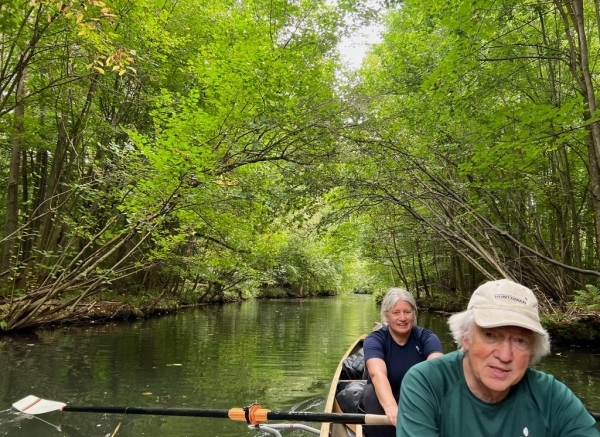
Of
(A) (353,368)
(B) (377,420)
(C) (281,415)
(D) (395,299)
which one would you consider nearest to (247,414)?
(C) (281,415)

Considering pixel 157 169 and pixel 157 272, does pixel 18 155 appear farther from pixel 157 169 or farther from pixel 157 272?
pixel 157 272

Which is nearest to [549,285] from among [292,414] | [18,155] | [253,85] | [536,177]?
[536,177]

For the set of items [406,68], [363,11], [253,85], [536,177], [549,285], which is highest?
[363,11]

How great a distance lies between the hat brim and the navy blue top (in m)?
1.71

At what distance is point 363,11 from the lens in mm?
8031

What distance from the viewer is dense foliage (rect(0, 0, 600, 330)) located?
6605mm

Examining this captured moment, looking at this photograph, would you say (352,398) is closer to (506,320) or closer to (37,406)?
(506,320)

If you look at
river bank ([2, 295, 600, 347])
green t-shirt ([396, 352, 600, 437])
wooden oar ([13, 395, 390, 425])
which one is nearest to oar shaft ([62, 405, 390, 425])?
wooden oar ([13, 395, 390, 425])

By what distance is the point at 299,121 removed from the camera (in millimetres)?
7586

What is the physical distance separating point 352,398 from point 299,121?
519cm

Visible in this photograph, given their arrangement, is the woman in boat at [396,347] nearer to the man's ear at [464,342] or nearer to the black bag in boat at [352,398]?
the black bag in boat at [352,398]

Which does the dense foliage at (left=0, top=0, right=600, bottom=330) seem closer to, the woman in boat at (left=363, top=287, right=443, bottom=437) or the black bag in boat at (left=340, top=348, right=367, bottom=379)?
the black bag in boat at (left=340, top=348, right=367, bottom=379)

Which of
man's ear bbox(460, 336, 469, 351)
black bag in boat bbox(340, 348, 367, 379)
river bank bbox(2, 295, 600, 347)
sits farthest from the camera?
river bank bbox(2, 295, 600, 347)

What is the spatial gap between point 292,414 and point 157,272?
1458 centimetres
